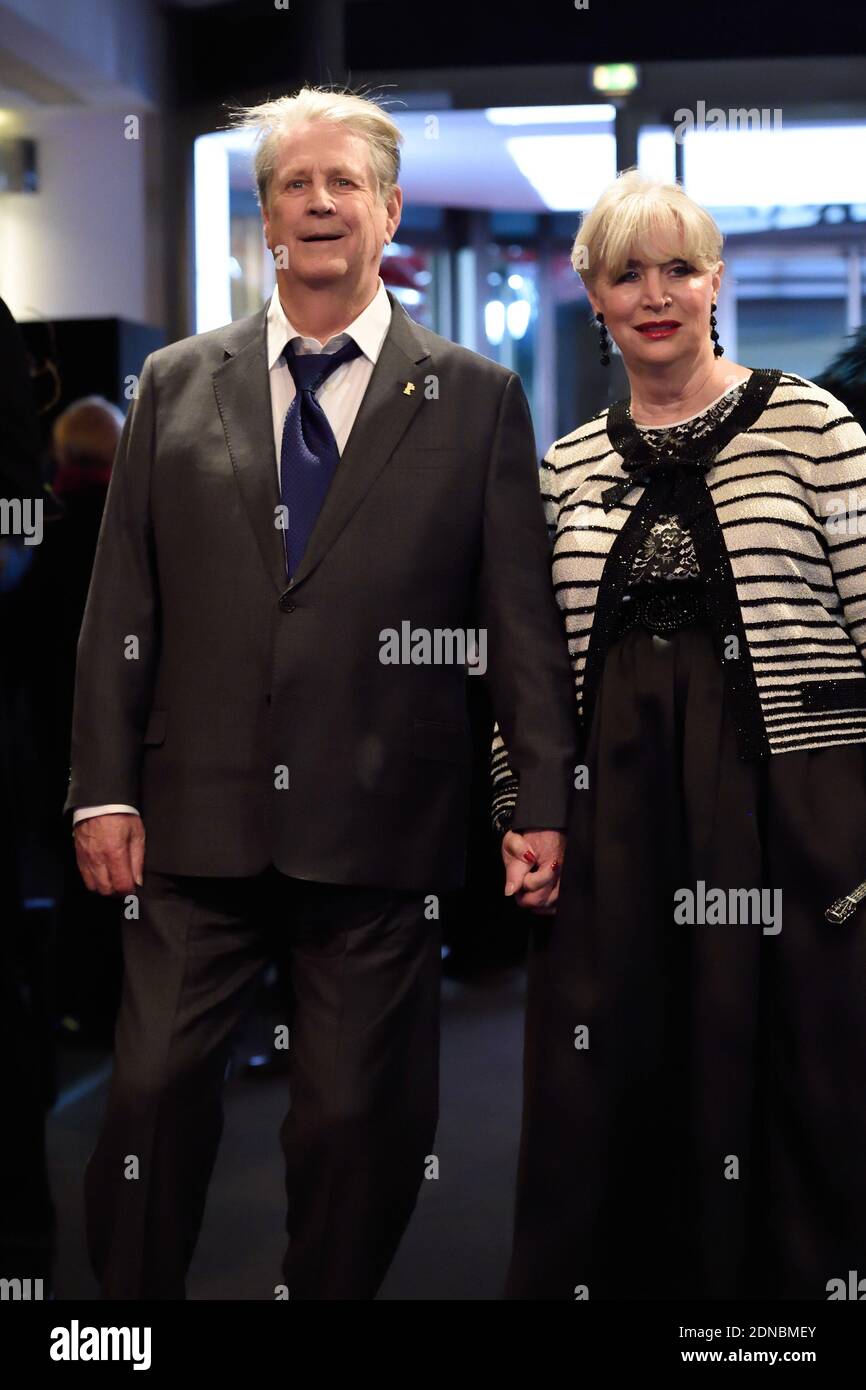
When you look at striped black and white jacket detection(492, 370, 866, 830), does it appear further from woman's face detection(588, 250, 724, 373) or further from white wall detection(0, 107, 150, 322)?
white wall detection(0, 107, 150, 322)

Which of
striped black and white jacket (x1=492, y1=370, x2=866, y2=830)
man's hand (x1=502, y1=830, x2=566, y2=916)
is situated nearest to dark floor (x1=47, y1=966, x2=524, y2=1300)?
man's hand (x1=502, y1=830, x2=566, y2=916)

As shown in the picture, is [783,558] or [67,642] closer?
[783,558]

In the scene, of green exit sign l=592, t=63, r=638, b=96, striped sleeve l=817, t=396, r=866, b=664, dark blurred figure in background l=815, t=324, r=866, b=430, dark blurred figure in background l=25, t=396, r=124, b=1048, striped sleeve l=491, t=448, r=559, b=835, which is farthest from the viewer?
dark blurred figure in background l=25, t=396, r=124, b=1048

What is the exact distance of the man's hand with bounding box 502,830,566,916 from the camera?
2547mm

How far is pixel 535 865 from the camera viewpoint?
255 cm

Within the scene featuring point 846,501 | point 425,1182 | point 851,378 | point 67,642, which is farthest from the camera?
point 67,642

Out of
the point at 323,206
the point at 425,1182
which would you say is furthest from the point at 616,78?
the point at 425,1182

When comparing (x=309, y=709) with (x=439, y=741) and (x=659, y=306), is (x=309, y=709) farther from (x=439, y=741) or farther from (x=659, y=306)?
(x=659, y=306)

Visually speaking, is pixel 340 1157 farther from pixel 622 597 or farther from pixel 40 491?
pixel 40 491

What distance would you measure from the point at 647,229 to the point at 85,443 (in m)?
1.94

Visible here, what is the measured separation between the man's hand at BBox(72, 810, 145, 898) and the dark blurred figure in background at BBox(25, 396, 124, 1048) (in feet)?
4.84

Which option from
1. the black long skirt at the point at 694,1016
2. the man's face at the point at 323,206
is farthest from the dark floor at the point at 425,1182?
the man's face at the point at 323,206
